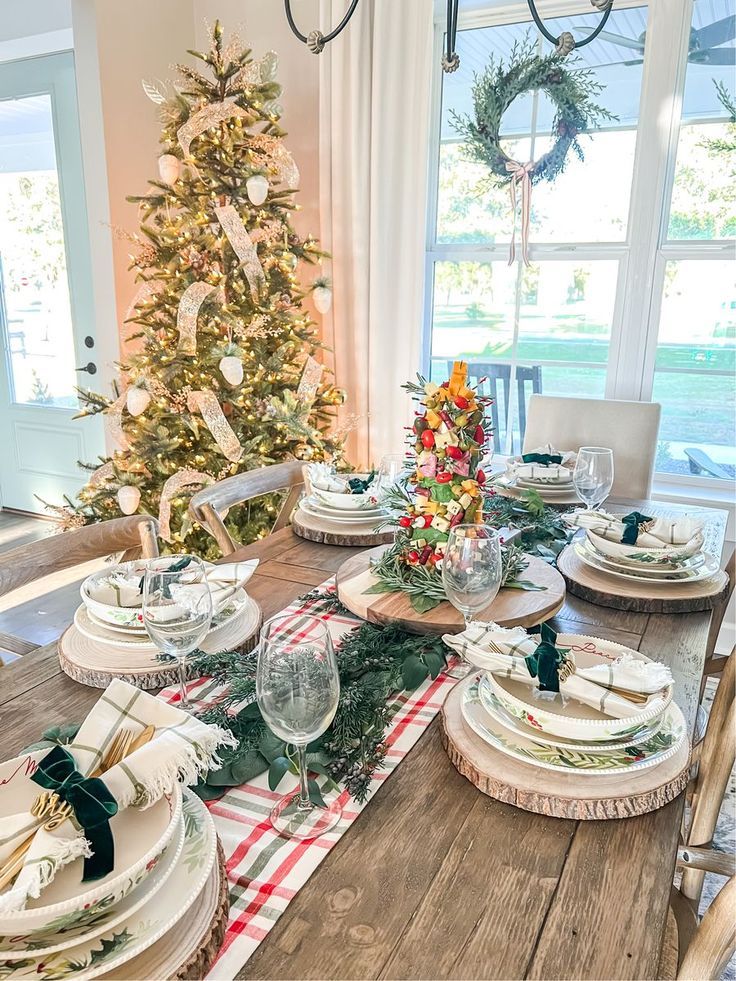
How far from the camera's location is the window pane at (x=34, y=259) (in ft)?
12.2

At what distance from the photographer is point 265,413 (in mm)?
2973

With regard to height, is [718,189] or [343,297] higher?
[718,189]

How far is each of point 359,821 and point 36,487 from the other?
12.7 ft

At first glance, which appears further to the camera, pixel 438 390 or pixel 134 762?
pixel 438 390

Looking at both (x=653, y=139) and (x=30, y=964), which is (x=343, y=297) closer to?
(x=653, y=139)

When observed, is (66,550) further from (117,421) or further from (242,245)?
(242,245)

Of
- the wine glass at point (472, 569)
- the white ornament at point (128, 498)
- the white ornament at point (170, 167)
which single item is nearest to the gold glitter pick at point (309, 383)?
the white ornament at point (128, 498)

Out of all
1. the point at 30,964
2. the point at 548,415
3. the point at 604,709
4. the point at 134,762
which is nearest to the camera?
the point at 30,964

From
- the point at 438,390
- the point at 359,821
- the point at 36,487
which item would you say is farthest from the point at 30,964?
the point at 36,487

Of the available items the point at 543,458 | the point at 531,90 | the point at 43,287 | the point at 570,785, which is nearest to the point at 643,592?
the point at 570,785

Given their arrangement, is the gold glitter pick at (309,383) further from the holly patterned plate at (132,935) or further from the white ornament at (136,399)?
the holly patterned plate at (132,935)

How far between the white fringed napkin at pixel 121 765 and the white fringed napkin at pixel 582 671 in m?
0.34

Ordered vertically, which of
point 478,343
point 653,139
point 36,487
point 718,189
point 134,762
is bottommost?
point 36,487

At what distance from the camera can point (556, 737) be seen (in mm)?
875
